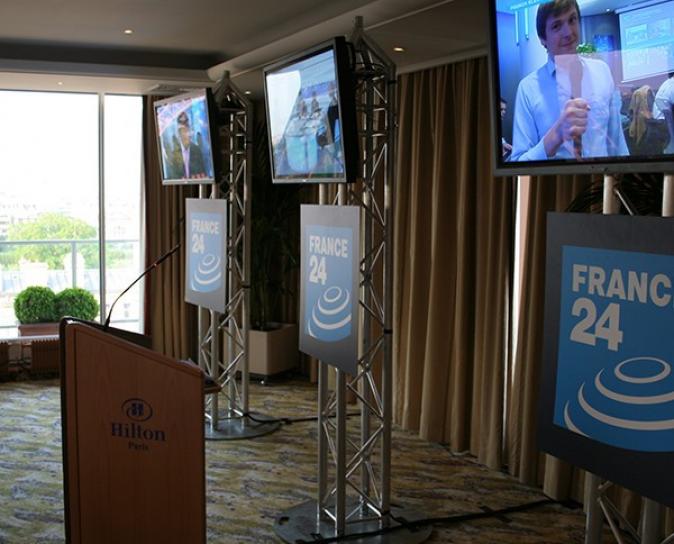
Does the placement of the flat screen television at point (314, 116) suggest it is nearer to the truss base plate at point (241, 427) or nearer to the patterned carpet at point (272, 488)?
the patterned carpet at point (272, 488)

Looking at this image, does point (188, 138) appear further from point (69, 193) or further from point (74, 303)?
point (74, 303)

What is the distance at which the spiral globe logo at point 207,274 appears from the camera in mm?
5641

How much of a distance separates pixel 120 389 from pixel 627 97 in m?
1.96

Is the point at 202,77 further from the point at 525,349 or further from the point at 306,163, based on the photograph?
the point at 525,349

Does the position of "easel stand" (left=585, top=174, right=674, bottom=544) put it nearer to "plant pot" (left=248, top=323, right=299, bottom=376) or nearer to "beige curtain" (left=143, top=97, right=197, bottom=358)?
"plant pot" (left=248, top=323, right=299, bottom=376)

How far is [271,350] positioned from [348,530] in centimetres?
348

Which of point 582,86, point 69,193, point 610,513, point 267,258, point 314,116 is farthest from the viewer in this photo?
point 69,193

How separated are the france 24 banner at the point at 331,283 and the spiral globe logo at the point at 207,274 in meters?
1.53

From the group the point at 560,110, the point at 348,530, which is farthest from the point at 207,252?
the point at 560,110

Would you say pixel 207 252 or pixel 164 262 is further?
pixel 164 262

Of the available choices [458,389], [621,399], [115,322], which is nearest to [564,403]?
[621,399]

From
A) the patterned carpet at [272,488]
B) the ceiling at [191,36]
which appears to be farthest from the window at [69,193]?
the patterned carpet at [272,488]

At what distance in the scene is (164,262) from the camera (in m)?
8.09

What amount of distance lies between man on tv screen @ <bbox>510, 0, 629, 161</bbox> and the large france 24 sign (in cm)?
22
